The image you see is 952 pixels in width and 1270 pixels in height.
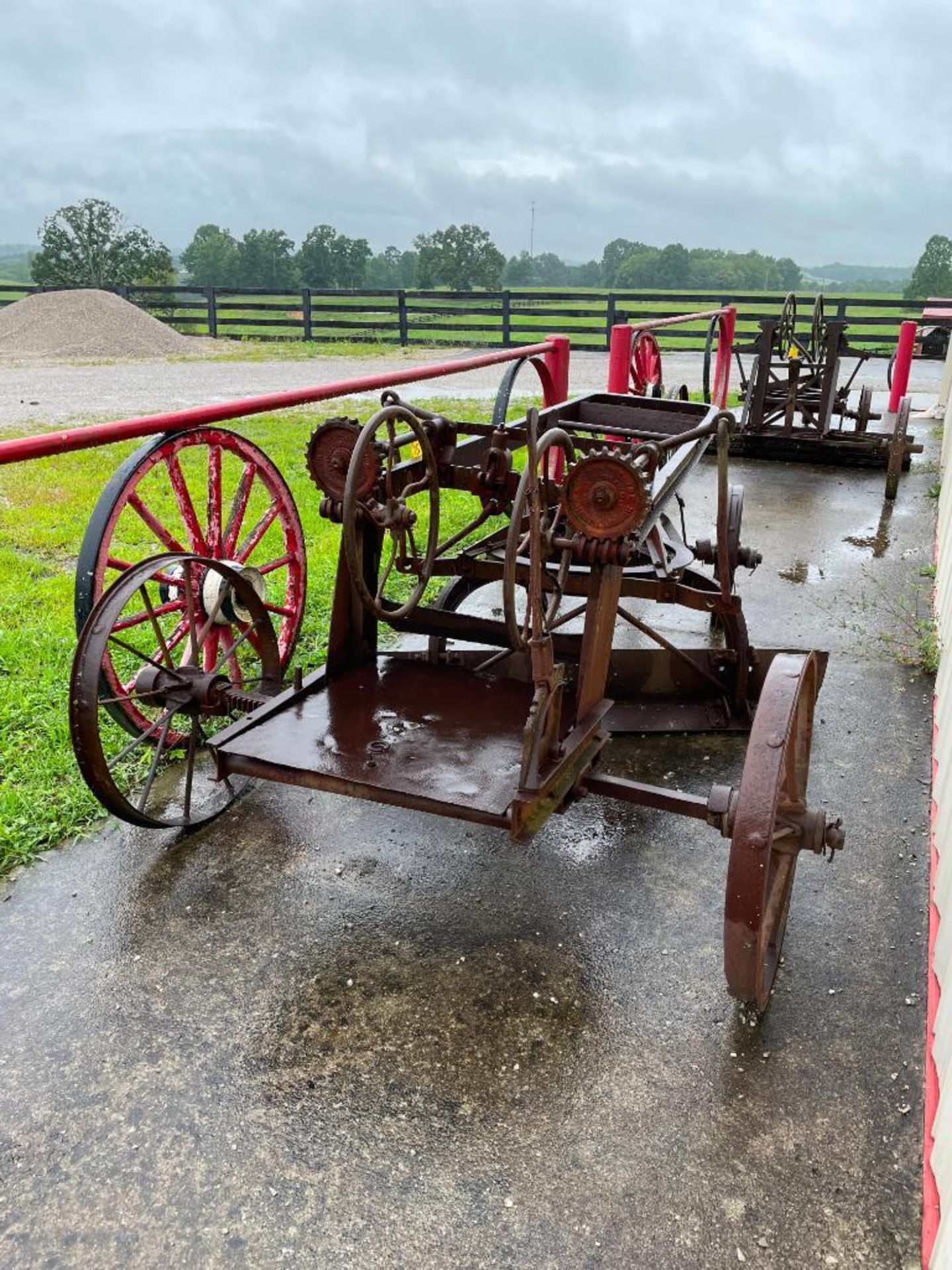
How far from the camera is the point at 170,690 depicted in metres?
3.13

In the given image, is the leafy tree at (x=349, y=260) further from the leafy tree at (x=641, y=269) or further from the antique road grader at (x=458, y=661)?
the antique road grader at (x=458, y=661)

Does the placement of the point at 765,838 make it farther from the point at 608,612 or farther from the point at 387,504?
the point at 387,504

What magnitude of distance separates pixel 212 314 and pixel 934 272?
2691 cm

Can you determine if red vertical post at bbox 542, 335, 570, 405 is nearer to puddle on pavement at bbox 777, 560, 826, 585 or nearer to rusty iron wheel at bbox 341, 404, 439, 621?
puddle on pavement at bbox 777, 560, 826, 585

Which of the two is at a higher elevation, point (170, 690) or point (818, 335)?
point (818, 335)

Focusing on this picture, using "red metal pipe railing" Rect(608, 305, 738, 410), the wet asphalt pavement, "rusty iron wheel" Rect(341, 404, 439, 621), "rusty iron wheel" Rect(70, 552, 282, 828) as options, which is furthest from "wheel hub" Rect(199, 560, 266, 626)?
"red metal pipe railing" Rect(608, 305, 738, 410)

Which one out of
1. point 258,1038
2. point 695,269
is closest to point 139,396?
point 258,1038

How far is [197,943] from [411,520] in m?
1.40

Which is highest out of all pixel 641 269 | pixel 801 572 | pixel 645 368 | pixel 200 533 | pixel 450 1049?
pixel 641 269

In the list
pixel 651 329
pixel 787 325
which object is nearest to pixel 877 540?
pixel 651 329

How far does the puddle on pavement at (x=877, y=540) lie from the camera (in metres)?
6.68

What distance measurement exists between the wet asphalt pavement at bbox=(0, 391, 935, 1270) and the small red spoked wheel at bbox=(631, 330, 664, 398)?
5846 millimetres

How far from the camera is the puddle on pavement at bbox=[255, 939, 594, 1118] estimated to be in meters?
2.32

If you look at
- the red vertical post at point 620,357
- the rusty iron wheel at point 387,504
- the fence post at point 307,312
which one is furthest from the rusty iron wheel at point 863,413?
the fence post at point 307,312
